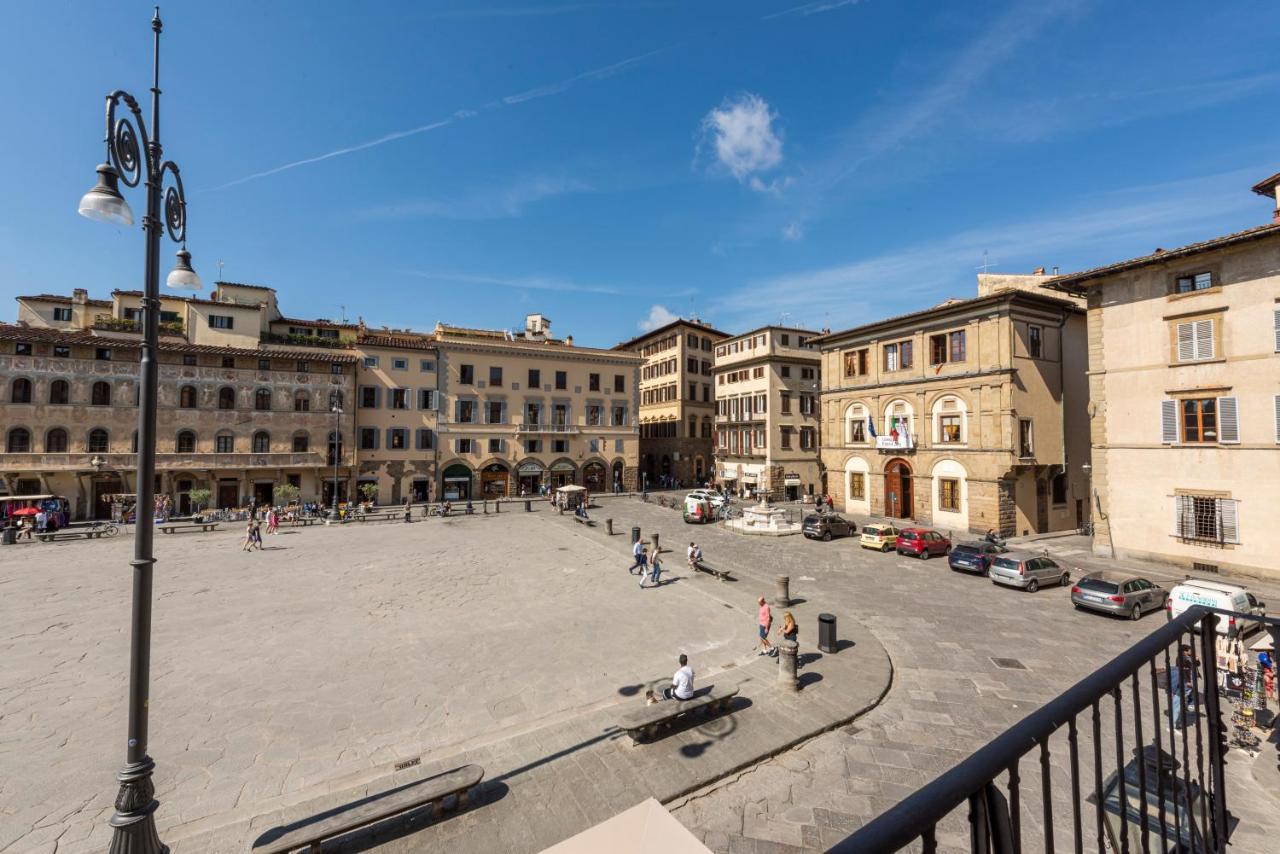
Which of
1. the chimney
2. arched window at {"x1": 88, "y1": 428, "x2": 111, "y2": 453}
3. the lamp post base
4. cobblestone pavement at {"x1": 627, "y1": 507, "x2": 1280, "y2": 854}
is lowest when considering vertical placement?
cobblestone pavement at {"x1": 627, "y1": 507, "x2": 1280, "y2": 854}

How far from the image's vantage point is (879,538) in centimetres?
2597

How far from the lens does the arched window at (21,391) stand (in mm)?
32812

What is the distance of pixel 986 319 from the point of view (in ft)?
96.7

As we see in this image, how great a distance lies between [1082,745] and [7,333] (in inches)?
2026

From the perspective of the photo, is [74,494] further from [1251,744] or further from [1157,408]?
[1157,408]

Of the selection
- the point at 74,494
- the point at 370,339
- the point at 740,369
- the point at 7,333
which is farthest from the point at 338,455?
the point at 740,369

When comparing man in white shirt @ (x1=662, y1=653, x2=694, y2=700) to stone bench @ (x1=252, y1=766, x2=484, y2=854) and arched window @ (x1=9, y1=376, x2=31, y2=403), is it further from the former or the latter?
arched window @ (x1=9, y1=376, x2=31, y2=403)

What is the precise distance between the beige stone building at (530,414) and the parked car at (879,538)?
2800 centimetres

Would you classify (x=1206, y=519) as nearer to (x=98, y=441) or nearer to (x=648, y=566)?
(x=648, y=566)

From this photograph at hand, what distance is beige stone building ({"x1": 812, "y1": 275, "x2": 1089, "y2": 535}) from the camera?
2891cm

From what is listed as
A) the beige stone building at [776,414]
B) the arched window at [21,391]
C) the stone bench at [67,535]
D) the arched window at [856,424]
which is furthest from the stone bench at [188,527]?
the arched window at [856,424]

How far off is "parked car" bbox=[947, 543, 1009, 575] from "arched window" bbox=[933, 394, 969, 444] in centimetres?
983

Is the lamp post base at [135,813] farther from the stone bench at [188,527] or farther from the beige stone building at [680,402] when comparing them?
the beige stone building at [680,402]

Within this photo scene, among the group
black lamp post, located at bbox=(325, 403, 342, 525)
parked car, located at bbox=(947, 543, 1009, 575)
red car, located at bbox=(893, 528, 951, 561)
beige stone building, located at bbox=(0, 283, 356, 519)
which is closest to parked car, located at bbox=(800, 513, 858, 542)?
red car, located at bbox=(893, 528, 951, 561)
